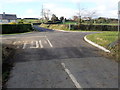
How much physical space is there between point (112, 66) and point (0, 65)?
6.09 m

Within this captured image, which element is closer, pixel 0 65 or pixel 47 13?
pixel 0 65

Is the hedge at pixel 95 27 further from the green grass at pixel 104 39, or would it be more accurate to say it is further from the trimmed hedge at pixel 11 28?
the green grass at pixel 104 39

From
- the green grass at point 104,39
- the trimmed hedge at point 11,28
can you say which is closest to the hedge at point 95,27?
the trimmed hedge at point 11,28

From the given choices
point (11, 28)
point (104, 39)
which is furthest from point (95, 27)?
point (104, 39)

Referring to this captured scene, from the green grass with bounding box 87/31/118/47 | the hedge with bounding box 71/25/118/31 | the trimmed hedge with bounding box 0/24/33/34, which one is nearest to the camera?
the green grass with bounding box 87/31/118/47

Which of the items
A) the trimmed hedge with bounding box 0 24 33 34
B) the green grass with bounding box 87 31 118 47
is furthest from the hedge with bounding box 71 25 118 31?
the green grass with bounding box 87 31 118 47

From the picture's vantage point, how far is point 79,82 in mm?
6574

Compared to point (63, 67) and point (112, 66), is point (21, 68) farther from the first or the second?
point (112, 66)

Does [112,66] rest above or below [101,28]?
below

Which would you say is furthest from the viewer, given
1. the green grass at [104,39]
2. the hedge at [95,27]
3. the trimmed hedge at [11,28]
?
the hedge at [95,27]

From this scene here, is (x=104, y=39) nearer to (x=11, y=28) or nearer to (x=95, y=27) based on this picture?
(x=11, y=28)

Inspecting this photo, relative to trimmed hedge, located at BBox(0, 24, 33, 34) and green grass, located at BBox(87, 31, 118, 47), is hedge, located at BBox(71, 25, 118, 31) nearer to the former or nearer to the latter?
trimmed hedge, located at BBox(0, 24, 33, 34)

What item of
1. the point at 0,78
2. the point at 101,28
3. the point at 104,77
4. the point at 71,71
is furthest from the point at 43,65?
the point at 101,28

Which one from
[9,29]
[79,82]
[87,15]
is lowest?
[79,82]
